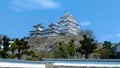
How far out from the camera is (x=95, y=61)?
16578 mm

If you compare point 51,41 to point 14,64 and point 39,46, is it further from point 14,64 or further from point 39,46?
point 14,64

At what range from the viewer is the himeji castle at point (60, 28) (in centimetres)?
5375

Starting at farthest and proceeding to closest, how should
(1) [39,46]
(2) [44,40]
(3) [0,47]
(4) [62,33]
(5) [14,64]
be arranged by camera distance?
(4) [62,33] < (2) [44,40] < (1) [39,46] < (3) [0,47] < (5) [14,64]

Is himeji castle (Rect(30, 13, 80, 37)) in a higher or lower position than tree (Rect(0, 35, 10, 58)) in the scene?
higher

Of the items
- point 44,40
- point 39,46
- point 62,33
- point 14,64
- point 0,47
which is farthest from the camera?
point 62,33

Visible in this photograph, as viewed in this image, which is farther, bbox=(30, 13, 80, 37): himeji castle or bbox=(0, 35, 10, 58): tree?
bbox=(30, 13, 80, 37): himeji castle

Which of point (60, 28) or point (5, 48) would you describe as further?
point (60, 28)

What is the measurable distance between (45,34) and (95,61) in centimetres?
3818

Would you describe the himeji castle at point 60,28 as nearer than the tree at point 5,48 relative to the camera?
No

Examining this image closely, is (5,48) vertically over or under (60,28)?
under

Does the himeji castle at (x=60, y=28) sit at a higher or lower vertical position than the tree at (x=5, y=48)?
higher

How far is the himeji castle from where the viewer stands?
5375 centimetres

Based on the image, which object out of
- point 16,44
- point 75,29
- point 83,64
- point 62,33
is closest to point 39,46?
point 62,33

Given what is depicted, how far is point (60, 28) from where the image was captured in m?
55.3
